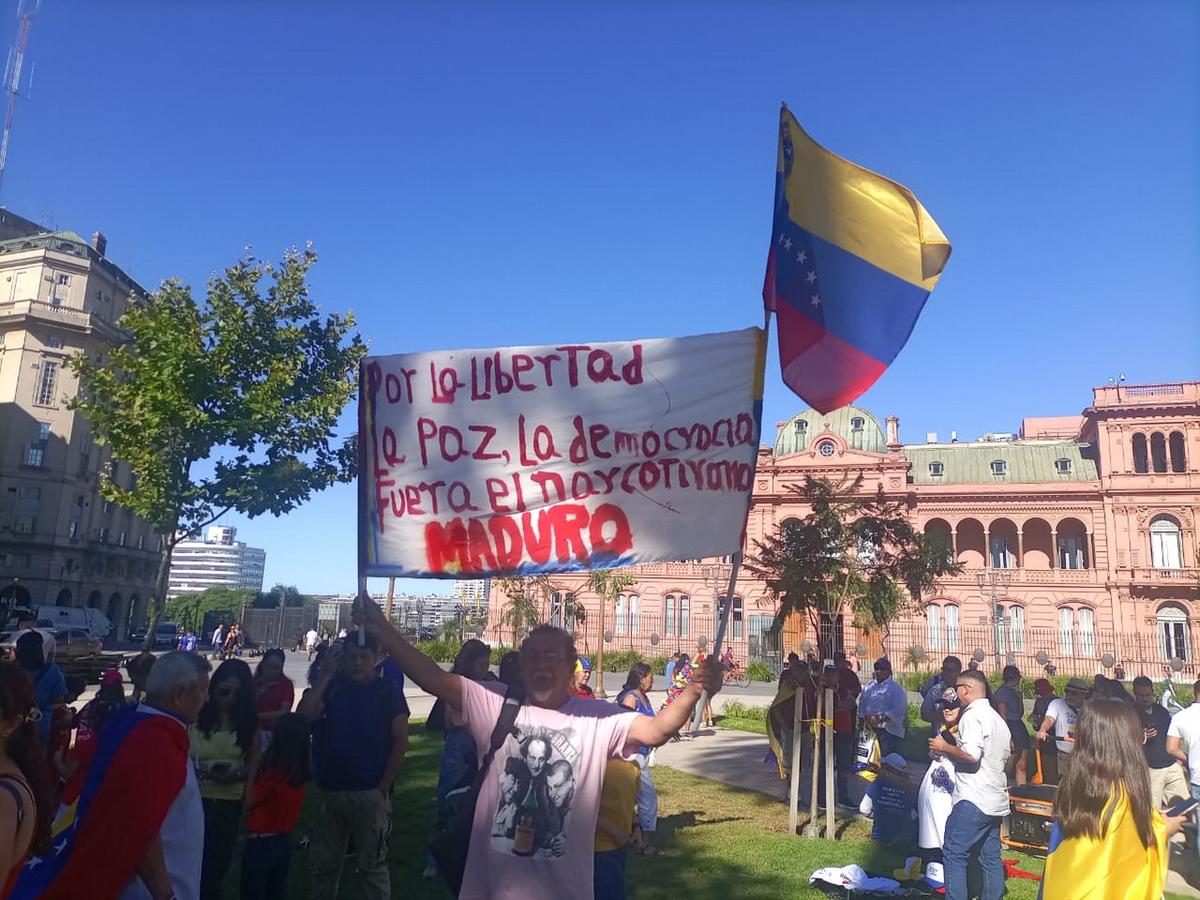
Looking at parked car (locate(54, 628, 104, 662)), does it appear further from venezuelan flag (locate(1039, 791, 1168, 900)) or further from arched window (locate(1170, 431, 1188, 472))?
arched window (locate(1170, 431, 1188, 472))

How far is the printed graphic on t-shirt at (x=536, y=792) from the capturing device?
3.21 m

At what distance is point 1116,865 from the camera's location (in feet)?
11.6

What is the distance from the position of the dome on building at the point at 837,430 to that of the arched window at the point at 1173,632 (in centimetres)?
1638

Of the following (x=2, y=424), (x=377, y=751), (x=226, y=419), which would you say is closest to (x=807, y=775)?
(x=377, y=751)

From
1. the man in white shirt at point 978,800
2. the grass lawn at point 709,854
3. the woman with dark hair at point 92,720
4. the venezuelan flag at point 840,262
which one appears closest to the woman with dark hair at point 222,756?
the woman with dark hair at point 92,720

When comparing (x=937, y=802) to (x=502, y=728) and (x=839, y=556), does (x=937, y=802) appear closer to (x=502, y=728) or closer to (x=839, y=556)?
(x=502, y=728)

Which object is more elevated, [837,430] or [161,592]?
[837,430]

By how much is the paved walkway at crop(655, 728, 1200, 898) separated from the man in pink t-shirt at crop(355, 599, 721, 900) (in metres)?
8.68

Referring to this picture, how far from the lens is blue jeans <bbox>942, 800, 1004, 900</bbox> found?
19.0 ft

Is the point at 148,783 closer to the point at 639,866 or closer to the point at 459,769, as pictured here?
the point at 459,769

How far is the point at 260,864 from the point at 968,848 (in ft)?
15.7

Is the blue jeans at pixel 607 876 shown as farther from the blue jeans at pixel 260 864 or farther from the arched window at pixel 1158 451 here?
the arched window at pixel 1158 451

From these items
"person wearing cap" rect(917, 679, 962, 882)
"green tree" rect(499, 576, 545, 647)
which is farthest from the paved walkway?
"green tree" rect(499, 576, 545, 647)

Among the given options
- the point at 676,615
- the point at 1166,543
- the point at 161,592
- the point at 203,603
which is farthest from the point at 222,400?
the point at 203,603
